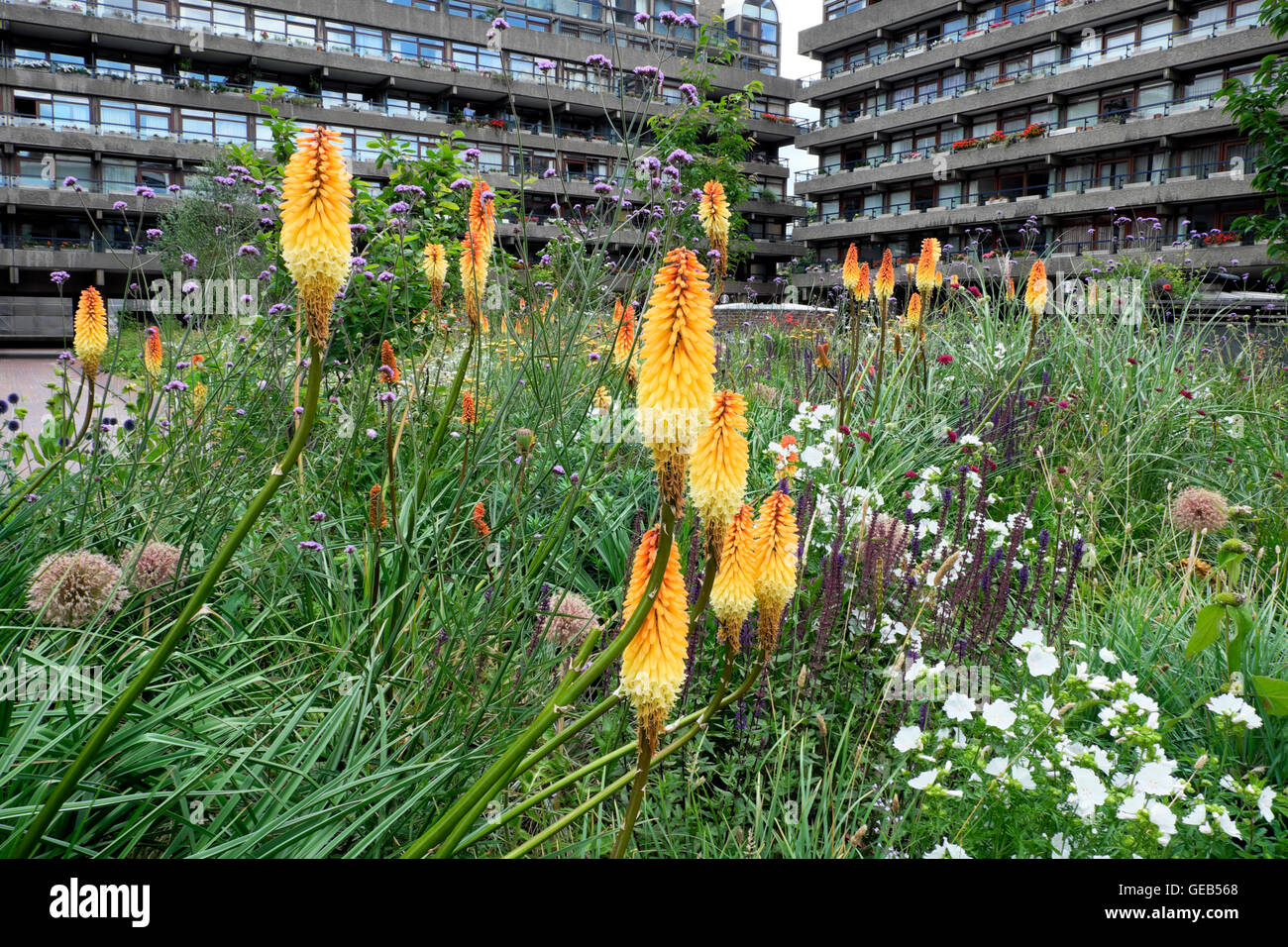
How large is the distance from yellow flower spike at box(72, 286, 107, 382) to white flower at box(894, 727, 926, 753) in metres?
2.60

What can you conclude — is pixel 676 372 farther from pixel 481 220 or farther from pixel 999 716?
pixel 481 220

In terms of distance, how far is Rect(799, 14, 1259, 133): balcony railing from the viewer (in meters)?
30.3

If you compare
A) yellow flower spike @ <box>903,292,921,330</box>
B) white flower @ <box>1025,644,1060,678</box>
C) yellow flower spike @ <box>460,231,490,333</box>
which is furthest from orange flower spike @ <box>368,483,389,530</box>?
yellow flower spike @ <box>903,292,921,330</box>

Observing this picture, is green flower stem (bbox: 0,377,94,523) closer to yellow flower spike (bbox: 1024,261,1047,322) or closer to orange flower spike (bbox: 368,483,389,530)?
orange flower spike (bbox: 368,483,389,530)

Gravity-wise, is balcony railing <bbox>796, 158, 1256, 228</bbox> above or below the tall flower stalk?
above

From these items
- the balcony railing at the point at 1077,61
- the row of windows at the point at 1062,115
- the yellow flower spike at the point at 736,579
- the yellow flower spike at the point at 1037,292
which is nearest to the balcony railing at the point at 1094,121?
the row of windows at the point at 1062,115

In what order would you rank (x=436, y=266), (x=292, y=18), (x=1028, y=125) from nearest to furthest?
(x=436, y=266)
(x=1028, y=125)
(x=292, y=18)

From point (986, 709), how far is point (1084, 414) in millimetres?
3882

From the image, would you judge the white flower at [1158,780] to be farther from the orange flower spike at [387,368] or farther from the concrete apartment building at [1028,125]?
the concrete apartment building at [1028,125]

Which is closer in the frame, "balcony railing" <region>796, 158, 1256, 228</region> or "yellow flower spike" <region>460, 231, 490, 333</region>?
"yellow flower spike" <region>460, 231, 490, 333</region>

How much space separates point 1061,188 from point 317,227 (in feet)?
130

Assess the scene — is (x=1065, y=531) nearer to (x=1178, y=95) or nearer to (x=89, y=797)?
(x=89, y=797)

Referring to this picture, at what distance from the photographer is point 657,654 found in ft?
3.75

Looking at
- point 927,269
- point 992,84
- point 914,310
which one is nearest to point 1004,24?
point 992,84
